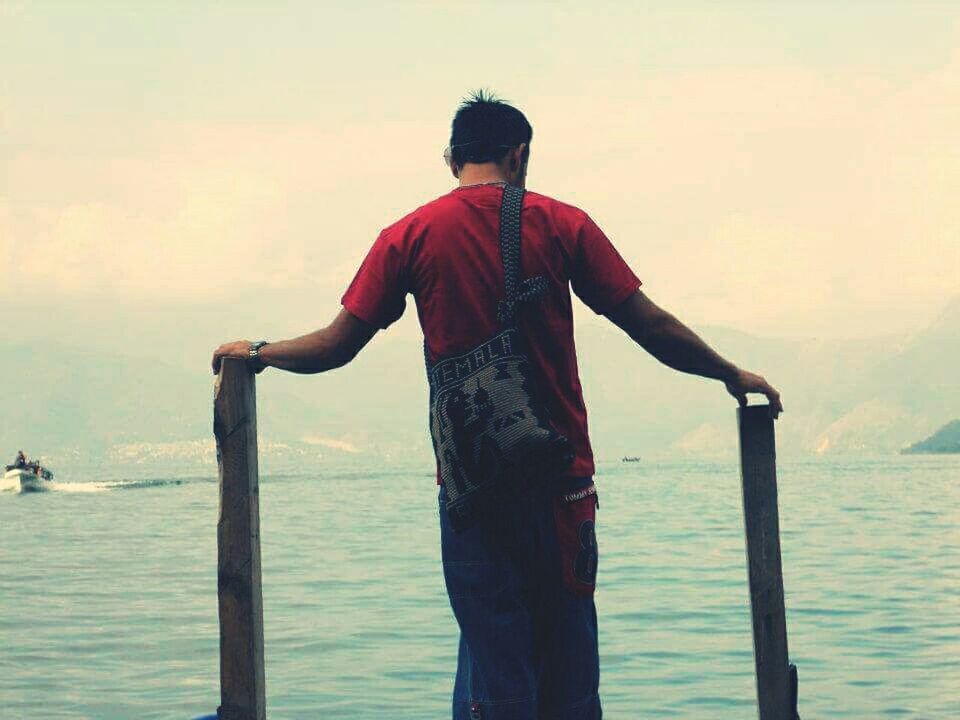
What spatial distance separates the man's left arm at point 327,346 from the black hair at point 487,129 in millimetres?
608

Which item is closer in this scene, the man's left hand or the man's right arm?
the man's right arm

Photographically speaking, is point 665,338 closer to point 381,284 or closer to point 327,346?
point 381,284

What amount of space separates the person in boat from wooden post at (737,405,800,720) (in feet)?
2.85

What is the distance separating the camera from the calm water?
13.6 meters

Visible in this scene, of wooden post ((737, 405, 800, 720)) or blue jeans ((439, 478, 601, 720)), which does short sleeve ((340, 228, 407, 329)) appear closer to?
blue jeans ((439, 478, 601, 720))

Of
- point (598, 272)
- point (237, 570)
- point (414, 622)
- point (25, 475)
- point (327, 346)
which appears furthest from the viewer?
point (25, 475)

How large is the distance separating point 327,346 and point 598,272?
2.82 feet

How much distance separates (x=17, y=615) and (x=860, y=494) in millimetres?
53201

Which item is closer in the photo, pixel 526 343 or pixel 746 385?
pixel 526 343

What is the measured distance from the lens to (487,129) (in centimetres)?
439

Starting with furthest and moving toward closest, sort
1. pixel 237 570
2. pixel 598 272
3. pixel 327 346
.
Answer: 1. pixel 237 570
2. pixel 327 346
3. pixel 598 272

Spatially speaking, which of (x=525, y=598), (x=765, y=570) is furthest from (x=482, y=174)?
(x=765, y=570)

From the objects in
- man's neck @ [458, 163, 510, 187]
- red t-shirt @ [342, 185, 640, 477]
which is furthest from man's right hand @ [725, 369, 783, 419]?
man's neck @ [458, 163, 510, 187]

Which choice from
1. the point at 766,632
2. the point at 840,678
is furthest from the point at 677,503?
the point at 766,632
